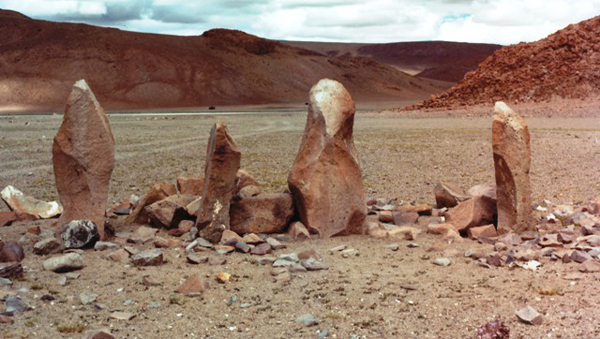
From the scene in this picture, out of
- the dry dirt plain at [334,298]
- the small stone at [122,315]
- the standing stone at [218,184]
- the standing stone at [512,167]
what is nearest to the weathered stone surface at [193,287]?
the dry dirt plain at [334,298]

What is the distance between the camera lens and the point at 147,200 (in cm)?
952

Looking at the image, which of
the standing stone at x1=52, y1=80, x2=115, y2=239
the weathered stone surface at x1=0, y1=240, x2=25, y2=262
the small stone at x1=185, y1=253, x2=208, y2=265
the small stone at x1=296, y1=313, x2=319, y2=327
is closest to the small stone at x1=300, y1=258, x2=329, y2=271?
the small stone at x1=185, y1=253, x2=208, y2=265

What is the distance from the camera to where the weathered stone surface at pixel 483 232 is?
27.7 ft

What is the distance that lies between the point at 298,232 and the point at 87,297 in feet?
9.37

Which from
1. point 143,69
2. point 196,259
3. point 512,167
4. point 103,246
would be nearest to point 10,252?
point 103,246

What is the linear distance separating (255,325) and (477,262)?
265 cm

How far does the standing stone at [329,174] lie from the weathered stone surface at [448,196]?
185cm

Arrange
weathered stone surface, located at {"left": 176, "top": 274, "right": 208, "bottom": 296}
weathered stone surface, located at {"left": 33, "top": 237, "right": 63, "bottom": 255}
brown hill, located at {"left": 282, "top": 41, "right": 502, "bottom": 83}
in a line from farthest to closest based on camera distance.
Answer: brown hill, located at {"left": 282, "top": 41, "right": 502, "bottom": 83} < weathered stone surface, located at {"left": 33, "top": 237, "right": 63, "bottom": 255} < weathered stone surface, located at {"left": 176, "top": 274, "right": 208, "bottom": 296}

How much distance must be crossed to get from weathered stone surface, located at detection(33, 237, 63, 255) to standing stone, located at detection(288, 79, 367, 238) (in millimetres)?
2758

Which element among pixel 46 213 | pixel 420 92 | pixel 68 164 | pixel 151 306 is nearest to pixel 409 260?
pixel 151 306

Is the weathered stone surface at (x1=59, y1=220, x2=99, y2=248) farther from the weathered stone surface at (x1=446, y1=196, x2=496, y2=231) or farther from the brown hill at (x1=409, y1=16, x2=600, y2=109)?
the brown hill at (x1=409, y1=16, x2=600, y2=109)

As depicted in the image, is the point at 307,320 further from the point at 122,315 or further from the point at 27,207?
the point at 27,207

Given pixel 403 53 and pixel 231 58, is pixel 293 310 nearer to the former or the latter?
pixel 231 58

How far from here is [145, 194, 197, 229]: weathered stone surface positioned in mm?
8852
